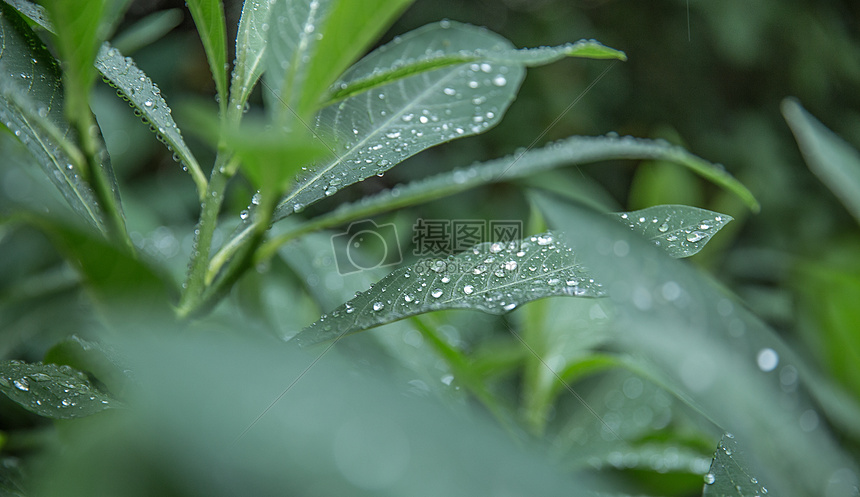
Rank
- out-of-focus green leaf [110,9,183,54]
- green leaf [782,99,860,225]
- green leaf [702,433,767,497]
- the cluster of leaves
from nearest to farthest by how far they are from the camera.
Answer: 1. the cluster of leaves
2. green leaf [702,433,767,497]
3. green leaf [782,99,860,225]
4. out-of-focus green leaf [110,9,183,54]

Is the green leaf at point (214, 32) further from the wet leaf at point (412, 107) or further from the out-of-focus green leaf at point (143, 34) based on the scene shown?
the out-of-focus green leaf at point (143, 34)

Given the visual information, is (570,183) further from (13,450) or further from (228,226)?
(13,450)

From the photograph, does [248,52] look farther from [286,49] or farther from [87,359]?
[87,359]

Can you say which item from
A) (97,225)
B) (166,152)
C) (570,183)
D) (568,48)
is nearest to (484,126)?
(568,48)
